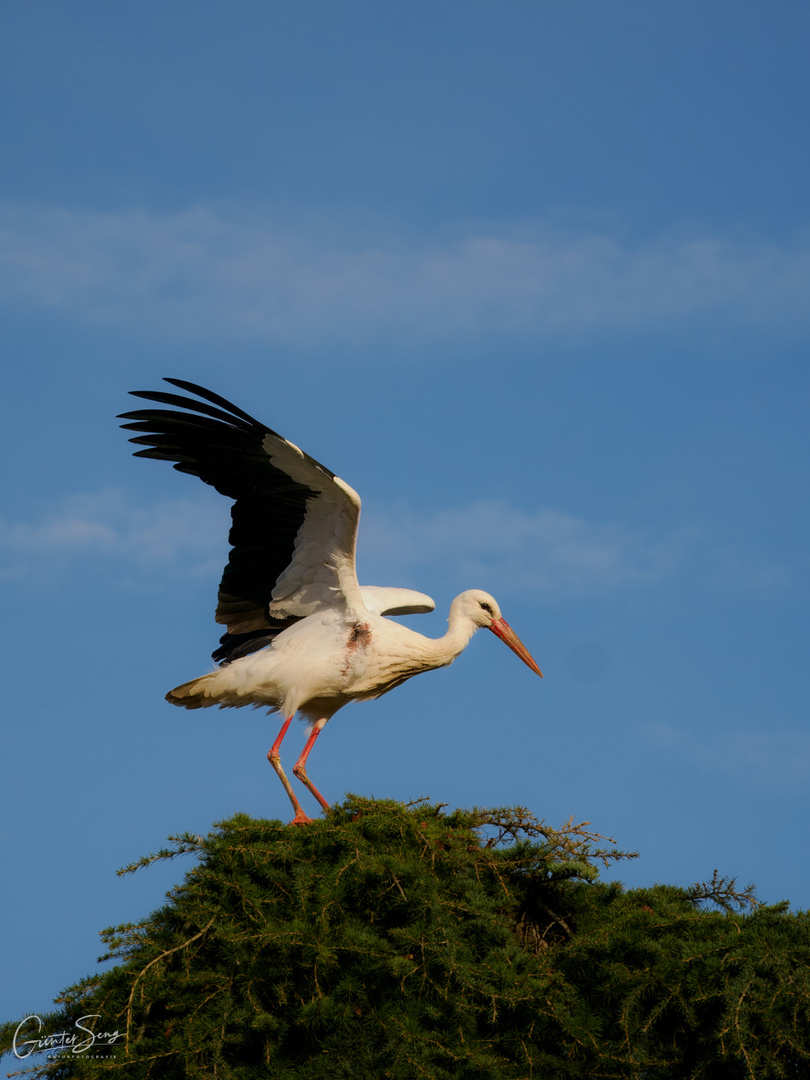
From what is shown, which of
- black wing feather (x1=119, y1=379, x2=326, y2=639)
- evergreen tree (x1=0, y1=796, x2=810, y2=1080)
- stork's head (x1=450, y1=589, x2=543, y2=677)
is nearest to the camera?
evergreen tree (x1=0, y1=796, x2=810, y2=1080)

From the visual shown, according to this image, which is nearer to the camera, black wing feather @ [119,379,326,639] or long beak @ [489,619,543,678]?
black wing feather @ [119,379,326,639]

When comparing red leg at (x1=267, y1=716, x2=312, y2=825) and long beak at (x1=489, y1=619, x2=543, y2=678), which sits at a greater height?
long beak at (x1=489, y1=619, x2=543, y2=678)

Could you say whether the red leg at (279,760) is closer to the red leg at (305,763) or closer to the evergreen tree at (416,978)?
the red leg at (305,763)

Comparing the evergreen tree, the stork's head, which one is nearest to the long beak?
the stork's head

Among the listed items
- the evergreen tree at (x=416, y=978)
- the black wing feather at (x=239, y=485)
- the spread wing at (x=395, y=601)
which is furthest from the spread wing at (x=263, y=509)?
the evergreen tree at (x=416, y=978)

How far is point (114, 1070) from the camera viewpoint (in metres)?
4.50

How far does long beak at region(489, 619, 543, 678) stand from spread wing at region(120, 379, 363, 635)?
5.14 ft

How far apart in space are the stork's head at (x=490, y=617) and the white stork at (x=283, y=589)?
399 mm

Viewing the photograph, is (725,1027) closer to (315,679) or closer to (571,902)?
(571,902)

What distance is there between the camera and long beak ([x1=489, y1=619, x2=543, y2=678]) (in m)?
8.85

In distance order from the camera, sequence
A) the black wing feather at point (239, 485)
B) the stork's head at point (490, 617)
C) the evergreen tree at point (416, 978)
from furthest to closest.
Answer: the stork's head at point (490, 617)
the black wing feather at point (239, 485)
the evergreen tree at point (416, 978)

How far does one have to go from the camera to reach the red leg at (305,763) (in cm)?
761

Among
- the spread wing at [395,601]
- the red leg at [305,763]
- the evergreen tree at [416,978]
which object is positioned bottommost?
the evergreen tree at [416,978]

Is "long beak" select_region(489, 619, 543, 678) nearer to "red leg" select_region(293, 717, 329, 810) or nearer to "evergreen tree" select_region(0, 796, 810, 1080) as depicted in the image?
"red leg" select_region(293, 717, 329, 810)
